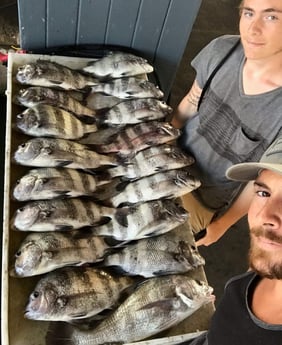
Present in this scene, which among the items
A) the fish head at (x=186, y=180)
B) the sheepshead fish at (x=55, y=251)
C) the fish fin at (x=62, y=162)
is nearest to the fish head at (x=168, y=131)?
the fish head at (x=186, y=180)

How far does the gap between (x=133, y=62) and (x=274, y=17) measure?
26.6 inches

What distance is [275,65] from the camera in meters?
1.73

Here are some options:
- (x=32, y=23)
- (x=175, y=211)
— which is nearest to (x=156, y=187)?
(x=175, y=211)

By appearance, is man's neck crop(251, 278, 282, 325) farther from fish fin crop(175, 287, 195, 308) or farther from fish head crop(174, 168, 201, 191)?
fish head crop(174, 168, 201, 191)

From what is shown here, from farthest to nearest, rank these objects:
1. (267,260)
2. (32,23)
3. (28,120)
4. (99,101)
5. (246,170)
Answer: (32,23) → (99,101) → (28,120) → (246,170) → (267,260)

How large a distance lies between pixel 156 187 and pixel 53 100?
52 cm

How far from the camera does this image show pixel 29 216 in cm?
162

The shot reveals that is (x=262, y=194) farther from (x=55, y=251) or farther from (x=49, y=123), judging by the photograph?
(x=49, y=123)

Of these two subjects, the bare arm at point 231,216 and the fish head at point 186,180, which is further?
the bare arm at point 231,216

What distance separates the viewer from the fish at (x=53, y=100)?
6.28 feet

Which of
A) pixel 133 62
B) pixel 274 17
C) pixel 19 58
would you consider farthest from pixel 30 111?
pixel 274 17

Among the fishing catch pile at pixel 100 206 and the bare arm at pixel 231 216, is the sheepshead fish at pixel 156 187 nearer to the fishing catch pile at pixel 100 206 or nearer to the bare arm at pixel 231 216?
the fishing catch pile at pixel 100 206

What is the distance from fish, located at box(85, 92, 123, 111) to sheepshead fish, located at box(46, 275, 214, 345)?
0.75 meters

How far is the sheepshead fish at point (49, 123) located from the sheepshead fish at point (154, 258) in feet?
1.56
